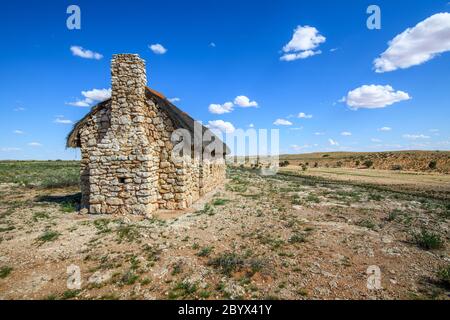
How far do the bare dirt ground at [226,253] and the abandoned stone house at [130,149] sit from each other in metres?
0.80

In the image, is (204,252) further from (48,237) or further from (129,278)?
(48,237)

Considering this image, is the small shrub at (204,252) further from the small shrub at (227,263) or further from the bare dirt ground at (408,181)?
the bare dirt ground at (408,181)

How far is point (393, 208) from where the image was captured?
11.5 m

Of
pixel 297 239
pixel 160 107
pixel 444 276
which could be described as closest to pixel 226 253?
pixel 297 239

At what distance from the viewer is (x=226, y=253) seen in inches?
255

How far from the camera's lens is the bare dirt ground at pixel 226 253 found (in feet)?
16.1

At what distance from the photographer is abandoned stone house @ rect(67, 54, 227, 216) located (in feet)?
33.4

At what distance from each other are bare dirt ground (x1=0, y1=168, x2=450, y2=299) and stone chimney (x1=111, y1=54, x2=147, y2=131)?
13.1ft

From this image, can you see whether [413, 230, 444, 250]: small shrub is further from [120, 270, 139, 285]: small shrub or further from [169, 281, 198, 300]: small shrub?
[120, 270, 139, 285]: small shrub

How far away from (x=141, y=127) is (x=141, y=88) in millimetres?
1604

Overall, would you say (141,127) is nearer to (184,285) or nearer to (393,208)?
(184,285)

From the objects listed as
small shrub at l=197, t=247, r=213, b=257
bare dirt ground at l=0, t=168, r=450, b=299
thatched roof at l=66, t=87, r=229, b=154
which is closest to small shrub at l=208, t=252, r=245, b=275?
bare dirt ground at l=0, t=168, r=450, b=299
